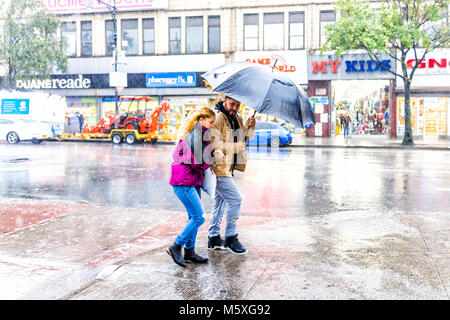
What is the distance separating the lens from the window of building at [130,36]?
34.4 metres

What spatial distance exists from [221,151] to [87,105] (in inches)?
1268

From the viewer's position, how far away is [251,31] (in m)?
32.8

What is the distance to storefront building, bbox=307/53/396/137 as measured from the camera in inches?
1217

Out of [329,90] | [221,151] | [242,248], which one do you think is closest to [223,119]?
[221,151]

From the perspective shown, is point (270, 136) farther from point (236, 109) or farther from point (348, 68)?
point (236, 109)

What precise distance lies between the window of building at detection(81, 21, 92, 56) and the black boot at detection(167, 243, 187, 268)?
32474mm

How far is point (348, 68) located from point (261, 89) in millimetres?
27538

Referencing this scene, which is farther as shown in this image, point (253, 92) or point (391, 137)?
point (391, 137)

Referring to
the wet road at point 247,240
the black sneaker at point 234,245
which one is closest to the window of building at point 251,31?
the wet road at point 247,240

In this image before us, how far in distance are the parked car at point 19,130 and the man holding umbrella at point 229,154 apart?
2244cm

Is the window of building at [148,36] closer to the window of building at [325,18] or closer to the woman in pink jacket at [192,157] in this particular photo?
the window of building at [325,18]

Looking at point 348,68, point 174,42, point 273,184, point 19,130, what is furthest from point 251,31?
point 273,184

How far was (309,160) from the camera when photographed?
17.0 meters
